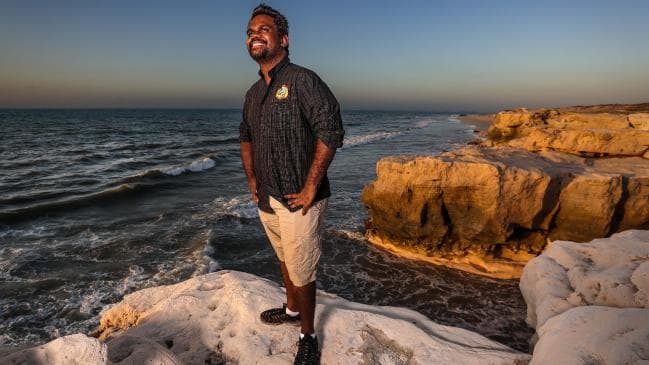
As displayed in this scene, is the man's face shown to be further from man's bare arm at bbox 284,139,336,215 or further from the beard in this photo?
Answer: man's bare arm at bbox 284,139,336,215

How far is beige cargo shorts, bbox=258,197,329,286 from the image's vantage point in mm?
2975

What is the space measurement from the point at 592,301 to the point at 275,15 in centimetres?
429

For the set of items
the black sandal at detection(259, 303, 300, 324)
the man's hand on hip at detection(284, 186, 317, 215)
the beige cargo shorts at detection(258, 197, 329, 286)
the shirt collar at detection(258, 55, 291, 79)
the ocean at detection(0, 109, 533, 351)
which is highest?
the shirt collar at detection(258, 55, 291, 79)

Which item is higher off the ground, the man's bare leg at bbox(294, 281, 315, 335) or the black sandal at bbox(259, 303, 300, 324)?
the man's bare leg at bbox(294, 281, 315, 335)

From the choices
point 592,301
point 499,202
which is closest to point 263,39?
point 592,301

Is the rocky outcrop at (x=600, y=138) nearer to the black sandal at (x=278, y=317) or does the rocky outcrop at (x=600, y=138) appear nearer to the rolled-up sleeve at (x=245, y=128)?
the black sandal at (x=278, y=317)

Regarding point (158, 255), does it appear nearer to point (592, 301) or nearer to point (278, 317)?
point (278, 317)

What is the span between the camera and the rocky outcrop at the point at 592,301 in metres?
2.81

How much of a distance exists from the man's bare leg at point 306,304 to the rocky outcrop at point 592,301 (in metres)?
1.83

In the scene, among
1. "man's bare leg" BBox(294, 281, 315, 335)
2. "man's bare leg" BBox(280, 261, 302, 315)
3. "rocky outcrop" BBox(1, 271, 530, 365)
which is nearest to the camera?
"man's bare leg" BBox(294, 281, 315, 335)

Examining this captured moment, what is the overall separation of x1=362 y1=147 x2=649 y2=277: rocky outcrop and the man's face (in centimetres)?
686

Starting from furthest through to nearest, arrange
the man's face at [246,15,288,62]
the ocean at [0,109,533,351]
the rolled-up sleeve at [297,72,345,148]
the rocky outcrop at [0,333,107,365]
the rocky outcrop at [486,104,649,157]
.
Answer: the rocky outcrop at [486,104,649,157], the ocean at [0,109,533,351], the man's face at [246,15,288,62], the rolled-up sleeve at [297,72,345,148], the rocky outcrop at [0,333,107,365]

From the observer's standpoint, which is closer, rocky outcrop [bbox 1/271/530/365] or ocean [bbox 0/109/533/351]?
rocky outcrop [bbox 1/271/530/365]

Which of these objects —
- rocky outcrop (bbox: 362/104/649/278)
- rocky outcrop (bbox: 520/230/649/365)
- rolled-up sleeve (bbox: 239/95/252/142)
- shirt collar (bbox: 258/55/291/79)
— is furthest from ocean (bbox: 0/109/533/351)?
shirt collar (bbox: 258/55/291/79)
